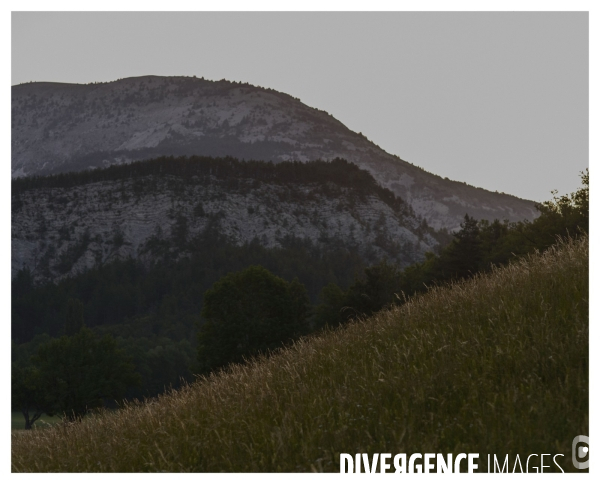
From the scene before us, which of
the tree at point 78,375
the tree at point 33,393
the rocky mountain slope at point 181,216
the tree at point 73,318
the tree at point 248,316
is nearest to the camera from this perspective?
the tree at point 248,316

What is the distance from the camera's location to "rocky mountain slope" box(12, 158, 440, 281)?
16750 cm

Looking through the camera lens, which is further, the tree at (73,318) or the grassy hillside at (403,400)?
the tree at (73,318)

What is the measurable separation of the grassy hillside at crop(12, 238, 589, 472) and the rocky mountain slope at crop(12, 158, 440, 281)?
14812cm

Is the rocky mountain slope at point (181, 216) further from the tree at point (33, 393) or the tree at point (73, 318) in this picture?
the tree at point (33, 393)

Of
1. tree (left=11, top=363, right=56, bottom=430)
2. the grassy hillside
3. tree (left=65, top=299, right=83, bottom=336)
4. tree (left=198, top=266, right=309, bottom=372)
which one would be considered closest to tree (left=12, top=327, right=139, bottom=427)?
tree (left=11, top=363, right=56, bottom=430)

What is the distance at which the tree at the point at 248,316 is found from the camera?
42.2 meters

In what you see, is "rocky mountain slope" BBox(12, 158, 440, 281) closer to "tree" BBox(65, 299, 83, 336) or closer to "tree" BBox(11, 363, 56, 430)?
"tree" BBox(65, 299, 83, 336)

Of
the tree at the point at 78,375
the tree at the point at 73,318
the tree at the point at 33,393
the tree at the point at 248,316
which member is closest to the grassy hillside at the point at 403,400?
the tree at the point at 248,316

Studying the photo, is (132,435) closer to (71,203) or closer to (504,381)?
(504,381)

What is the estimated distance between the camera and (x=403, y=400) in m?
5.03

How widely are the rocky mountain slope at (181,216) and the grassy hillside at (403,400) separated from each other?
14812cm

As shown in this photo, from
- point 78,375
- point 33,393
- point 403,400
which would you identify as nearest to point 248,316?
point 78,375
